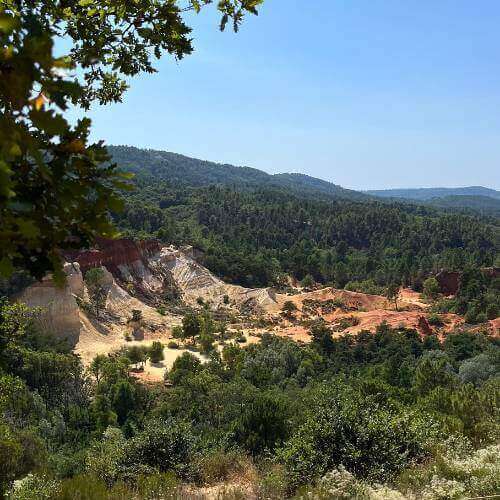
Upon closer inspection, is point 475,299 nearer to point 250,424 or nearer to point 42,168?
point 250,424

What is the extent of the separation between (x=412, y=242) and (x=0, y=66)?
328 feet

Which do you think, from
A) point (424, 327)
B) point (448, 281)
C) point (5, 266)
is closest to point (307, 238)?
point (448, 281)

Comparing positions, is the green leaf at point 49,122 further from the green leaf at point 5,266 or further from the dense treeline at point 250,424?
the dense treeline at point 250,424

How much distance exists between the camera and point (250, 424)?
16016 millimetres

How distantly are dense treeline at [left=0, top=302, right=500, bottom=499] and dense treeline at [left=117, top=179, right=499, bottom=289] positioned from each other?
3364 cm

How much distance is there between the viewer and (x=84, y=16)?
411 cm

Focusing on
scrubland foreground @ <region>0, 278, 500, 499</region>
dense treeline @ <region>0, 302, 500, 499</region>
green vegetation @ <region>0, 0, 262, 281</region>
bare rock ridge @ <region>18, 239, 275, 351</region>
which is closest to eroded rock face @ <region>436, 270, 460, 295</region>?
bare rock ridge @ <region>18, 239, 275, 351</region>

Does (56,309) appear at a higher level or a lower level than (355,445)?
lower

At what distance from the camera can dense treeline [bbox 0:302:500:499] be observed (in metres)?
7.71

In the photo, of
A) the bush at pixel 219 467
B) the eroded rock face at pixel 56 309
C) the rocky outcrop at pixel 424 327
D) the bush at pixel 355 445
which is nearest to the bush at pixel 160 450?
the bush at pixel 219 467

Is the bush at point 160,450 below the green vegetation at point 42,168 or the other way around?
below

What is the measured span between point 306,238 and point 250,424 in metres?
84.6

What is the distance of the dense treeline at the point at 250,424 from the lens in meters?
7.71

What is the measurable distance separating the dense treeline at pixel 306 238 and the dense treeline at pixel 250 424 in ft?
110
